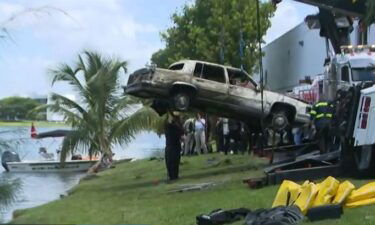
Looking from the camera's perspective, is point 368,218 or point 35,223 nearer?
point 35,223

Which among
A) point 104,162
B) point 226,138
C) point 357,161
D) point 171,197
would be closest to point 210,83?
point 171,197

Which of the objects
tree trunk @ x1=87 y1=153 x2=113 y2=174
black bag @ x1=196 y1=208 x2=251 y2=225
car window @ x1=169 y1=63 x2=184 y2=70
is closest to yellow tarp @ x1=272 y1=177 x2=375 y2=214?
black bag @ x1=196 y1=208 x2=251 y2=225

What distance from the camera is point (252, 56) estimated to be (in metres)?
42.7

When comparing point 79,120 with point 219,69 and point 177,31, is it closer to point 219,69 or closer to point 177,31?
point 219,69

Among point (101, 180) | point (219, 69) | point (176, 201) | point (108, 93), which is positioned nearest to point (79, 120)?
point (108, 93)

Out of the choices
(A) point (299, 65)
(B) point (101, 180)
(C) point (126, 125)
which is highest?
(A) point (299, 65)

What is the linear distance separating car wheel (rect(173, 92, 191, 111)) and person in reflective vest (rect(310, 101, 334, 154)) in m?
3.42

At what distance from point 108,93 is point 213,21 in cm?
1610

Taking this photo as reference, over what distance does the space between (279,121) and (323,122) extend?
3.66 meters

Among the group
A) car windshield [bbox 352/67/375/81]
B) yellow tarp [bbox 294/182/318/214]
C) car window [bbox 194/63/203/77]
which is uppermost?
car window [bbox 194/63/203/77]

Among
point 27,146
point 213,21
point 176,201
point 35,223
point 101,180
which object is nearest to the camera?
point 35,223

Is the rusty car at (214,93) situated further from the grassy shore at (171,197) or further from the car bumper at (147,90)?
the grassy shore at (171,197)

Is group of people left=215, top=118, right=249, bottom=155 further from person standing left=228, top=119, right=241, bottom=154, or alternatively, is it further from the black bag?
the black bag

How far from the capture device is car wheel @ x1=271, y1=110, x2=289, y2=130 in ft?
62.3
